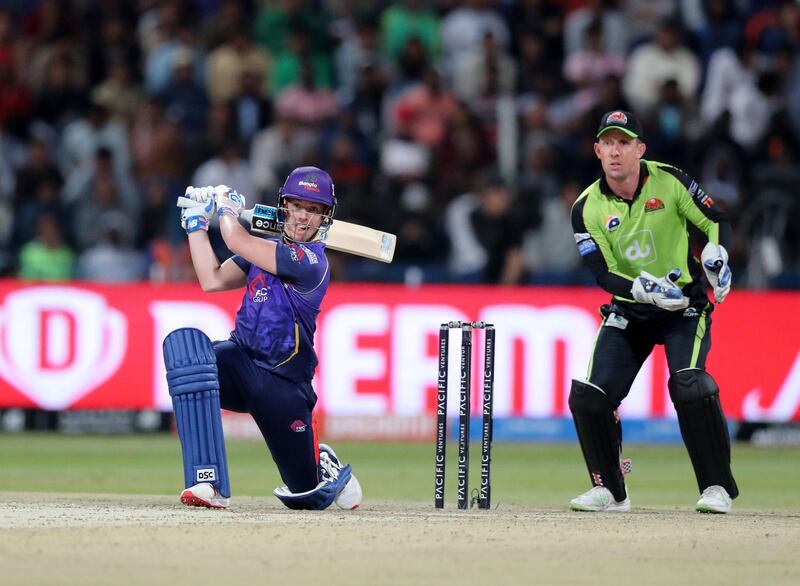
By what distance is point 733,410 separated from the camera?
48.1ft

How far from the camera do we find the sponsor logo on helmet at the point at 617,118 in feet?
28.0

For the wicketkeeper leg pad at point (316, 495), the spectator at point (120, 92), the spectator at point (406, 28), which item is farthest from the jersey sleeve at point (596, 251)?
the spectator at point (120, 92)

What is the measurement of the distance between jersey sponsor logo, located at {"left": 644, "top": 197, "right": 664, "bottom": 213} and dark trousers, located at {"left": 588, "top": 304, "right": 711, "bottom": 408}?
0.57 m

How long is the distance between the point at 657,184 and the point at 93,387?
7368 millimetres

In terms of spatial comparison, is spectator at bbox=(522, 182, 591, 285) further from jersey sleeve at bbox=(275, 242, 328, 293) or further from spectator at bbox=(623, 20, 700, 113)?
jersey sleeve at bbox=(275, 242, 328, 293)

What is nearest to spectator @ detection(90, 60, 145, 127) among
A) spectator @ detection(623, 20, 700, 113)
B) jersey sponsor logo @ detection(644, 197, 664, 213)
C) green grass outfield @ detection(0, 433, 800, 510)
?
green grass outfield @ detection(0, 433, 800, 510)

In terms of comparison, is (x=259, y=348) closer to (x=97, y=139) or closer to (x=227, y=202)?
(x=227, y=202)

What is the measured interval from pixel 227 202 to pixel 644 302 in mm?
2302

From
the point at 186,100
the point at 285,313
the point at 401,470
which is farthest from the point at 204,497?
the point at 186,100

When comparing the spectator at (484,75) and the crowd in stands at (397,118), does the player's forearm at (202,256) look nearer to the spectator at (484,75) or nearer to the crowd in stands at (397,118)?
the crowd in stands at (397,118)

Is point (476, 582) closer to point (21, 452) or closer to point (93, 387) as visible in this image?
point (21, 452)

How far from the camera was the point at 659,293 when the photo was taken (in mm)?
8422

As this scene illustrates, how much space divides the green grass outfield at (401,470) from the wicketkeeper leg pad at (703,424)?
4.40ft

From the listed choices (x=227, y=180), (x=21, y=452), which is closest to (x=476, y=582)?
(x=21, y=452)
